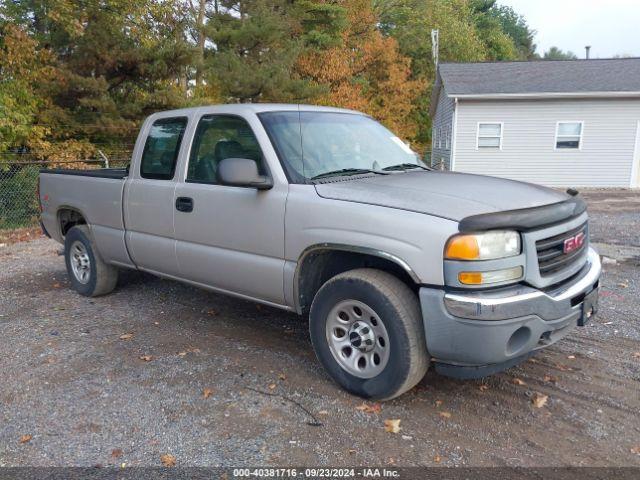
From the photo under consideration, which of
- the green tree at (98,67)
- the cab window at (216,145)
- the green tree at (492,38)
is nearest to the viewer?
the cab window at (216,145)

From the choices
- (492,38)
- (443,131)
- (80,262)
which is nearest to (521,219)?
(80,262)

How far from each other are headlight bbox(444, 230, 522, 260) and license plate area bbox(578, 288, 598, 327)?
31.9 inches

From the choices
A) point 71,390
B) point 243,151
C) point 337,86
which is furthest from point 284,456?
point 337,86

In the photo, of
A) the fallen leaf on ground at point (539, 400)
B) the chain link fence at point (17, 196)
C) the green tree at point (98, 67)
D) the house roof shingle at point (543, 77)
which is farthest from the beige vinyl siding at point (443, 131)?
the fallen leaf on ground at point (539, 400)

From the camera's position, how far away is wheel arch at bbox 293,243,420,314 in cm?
345

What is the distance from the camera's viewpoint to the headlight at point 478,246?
2967 millimetres

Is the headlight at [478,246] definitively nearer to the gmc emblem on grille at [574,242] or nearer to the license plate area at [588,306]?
the gmc emblem on grille at [574,242]

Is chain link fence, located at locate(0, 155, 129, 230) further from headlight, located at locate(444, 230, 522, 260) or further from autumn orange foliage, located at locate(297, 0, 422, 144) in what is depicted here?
autumn orange foliage, located at locate(297, 0, 422, 144)

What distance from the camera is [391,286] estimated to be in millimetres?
3283

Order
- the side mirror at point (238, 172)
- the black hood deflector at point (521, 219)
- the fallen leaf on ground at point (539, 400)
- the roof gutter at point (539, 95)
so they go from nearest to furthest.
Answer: the black hood deflector at point (521, 219) → the fallen leaf on ground at point (539, 400) → the side mirror at point (238, 172) → the roof gutter at point (539, 95)

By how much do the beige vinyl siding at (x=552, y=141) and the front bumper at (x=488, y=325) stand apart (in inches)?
672

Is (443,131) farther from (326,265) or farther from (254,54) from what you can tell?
(326,265)

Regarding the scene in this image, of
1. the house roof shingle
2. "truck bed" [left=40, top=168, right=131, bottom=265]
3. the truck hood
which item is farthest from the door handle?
the house roof shingle

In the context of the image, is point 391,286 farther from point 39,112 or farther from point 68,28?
point 39,112
